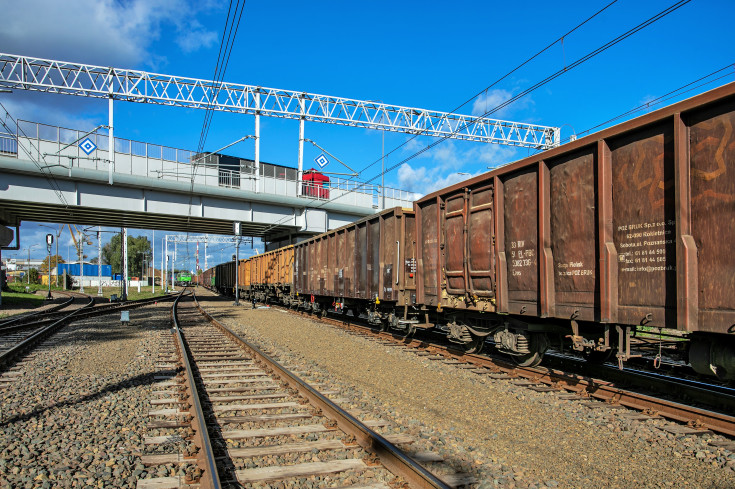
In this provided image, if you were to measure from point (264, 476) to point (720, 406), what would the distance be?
5.50 metres

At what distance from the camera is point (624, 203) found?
Result: 6.00 m

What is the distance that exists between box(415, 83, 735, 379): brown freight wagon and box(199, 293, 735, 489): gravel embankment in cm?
103

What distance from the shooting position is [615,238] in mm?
6129

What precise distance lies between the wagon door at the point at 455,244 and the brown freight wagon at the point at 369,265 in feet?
6.00

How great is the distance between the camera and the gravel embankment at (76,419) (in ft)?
13.5

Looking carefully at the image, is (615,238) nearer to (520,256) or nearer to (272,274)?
(520,256)

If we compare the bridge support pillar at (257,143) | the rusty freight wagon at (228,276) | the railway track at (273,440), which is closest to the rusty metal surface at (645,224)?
the railway track at (273,440)

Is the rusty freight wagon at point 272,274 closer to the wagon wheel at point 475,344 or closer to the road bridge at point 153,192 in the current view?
the road bridge at point 153,192

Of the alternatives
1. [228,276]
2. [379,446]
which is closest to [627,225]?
[379,446]

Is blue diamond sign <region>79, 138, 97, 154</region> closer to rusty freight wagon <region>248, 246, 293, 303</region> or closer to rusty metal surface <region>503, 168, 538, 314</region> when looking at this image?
rusty freight wagon <region>248, 246, 293, 303</region>

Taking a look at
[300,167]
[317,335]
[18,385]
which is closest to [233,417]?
[18,385]

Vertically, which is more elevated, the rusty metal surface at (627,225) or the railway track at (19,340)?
the rusty metal surface at (627,225)

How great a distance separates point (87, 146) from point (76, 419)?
23601 mm

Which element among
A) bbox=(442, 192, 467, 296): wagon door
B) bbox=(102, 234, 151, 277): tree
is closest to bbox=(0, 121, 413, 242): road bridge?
bbox=(442, 192, 467, 296): wagon door
